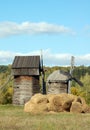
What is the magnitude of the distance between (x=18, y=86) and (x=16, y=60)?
9.68ft

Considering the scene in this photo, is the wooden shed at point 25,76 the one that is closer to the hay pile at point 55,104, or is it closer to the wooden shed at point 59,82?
the wooden shed at point 59,82

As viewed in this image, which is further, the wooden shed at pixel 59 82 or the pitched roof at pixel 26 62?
the wooden shed at pixel 59 82

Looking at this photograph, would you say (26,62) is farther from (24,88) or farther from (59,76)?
(59,76)

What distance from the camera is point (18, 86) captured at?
4141 cm

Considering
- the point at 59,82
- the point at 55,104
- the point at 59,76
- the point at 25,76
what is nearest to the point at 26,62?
the point at 25,76

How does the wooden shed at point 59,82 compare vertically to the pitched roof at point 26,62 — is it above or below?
below

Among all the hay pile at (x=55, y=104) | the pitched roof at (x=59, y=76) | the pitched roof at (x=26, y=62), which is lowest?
the hay pile at (x=55, y=104)

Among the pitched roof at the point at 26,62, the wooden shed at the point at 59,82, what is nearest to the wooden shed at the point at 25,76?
the pitched roof at the point at 26,62

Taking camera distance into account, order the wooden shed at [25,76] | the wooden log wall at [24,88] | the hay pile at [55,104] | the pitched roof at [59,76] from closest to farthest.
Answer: the hay pile at [55,104], the wooden shed at [25,76], the wooden log wall at [24,88], the pitched roof at [59,76]

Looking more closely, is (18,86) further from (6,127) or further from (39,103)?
(6,127)

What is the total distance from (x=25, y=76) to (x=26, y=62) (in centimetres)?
158

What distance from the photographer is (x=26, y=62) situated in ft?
135

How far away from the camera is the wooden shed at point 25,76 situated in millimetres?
40812

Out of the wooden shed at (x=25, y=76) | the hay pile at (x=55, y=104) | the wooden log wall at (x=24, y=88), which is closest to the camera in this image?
the hay pile at (x=55, y=104)
